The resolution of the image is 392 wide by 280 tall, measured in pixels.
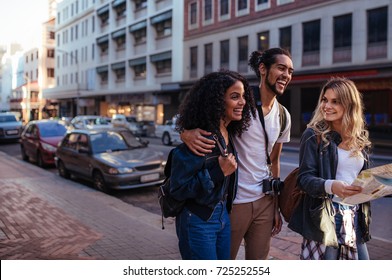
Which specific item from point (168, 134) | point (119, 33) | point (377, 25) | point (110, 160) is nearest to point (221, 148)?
point (110, 160)

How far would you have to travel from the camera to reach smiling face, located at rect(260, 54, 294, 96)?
2.71m

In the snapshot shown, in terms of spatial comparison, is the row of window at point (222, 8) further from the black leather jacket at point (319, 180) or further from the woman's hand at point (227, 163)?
the woman's hand at point (227, 163)

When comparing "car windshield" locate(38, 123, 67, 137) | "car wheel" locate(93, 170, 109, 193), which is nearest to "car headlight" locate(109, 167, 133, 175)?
"car wheel" locate(93, 170, 109, 193)

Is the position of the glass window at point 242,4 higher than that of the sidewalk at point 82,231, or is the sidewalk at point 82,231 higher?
the glass window at point 242,4

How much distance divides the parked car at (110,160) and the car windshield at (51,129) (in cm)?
283

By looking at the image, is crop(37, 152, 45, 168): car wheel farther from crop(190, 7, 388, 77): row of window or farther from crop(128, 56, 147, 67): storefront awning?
crop(128, 56, 147, 67): storefront awning

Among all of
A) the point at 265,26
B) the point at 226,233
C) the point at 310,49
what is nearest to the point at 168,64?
the point at 265,26

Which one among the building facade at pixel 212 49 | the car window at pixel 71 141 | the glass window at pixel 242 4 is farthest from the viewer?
the glass window at pixel 242 4

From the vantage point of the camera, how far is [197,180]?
2.20 metres

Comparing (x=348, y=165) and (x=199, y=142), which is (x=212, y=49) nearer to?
(x=348, y=165)

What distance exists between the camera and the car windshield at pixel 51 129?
1345cm

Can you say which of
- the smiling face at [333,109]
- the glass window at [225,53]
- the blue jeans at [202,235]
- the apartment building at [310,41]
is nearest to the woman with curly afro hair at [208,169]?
the blue jeans at [202,235]
